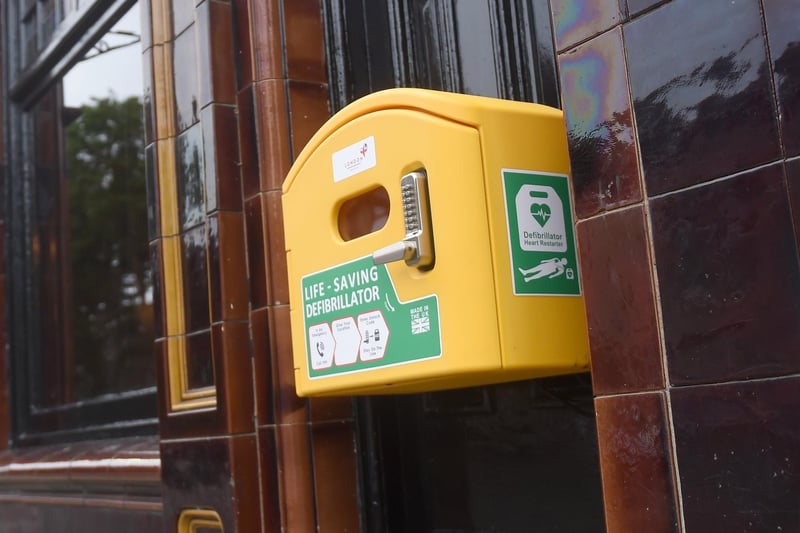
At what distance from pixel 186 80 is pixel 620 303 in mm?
2013

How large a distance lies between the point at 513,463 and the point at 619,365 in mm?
Answer: 870

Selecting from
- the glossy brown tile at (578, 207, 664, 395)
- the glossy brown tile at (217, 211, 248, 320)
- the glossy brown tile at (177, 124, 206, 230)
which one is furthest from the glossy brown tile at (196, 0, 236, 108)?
the glossy brown tile at (578, 207, 664, 395)

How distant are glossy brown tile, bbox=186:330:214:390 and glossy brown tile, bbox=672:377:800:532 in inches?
71.5

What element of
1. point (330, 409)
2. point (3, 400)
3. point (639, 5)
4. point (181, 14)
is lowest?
point (330, 409)

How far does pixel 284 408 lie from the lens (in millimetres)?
2797

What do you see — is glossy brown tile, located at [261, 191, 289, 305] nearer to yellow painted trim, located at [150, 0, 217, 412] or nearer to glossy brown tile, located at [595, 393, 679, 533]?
yellow painted trim, located at [150, 0, 217, 412]

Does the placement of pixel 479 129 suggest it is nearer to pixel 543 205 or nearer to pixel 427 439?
pixel 543 205

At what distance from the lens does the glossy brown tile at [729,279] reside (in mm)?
1564

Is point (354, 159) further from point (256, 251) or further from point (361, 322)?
point (256, 251)

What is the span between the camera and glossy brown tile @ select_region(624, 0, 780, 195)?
1619 millimetres

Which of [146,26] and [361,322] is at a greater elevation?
[146,26]

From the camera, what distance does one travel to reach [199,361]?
3.21 m

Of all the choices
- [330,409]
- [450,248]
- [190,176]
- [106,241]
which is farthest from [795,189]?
[106,241]

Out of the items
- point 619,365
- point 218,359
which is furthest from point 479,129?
point 218,359
